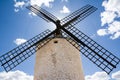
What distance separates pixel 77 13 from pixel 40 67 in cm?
455

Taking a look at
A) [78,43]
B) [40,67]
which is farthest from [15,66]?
[78,43]

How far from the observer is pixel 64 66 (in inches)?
319

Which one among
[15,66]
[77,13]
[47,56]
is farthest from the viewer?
[77,13]

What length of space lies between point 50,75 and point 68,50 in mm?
1503

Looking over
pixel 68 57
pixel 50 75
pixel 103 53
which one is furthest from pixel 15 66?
pixel 103 53

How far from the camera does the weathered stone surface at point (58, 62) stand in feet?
26.3

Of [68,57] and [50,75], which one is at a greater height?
[68,57]

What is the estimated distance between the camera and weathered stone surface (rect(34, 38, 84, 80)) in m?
8.01

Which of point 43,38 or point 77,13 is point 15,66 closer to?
point 43,38

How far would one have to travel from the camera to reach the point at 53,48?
28.2 feet

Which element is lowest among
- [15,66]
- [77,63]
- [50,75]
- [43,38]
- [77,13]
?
[50,75]

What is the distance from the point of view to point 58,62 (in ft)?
26.8

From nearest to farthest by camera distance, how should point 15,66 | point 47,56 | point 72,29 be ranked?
point 47,56 → point 15,66 → point 72,29

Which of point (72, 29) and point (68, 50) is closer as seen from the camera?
point (68, 50)
